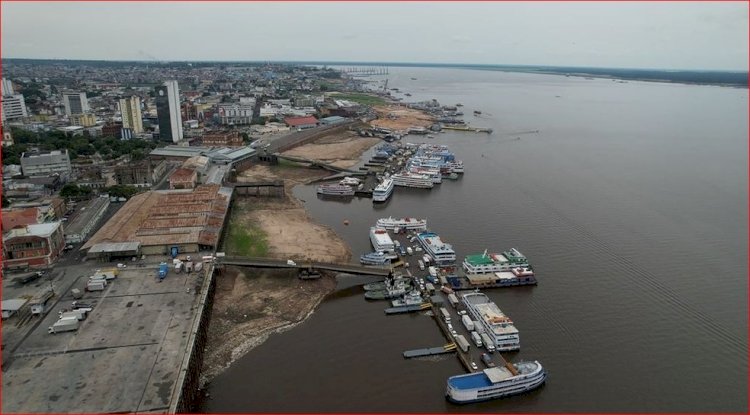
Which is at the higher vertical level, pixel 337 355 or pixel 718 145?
pixel 718 145

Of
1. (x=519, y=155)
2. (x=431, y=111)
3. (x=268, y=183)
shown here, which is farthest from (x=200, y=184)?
(x=431, y=111)

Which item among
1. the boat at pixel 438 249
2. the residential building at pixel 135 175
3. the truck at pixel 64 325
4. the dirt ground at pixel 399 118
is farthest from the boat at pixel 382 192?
the dirt ground at pixel 399 118

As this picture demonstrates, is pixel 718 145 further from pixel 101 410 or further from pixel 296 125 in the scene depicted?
pixel 101 410

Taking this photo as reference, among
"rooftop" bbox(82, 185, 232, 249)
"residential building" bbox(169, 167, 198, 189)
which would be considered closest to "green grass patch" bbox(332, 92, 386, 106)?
"residential building" bbox(169, 167, 198, 189)

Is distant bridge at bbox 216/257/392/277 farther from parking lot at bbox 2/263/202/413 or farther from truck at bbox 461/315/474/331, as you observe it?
truck at bbox 461/315/474/331

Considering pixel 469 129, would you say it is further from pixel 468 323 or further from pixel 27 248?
pixel 27 248

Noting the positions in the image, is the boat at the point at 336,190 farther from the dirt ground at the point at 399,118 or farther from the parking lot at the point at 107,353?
the dirt ground at the point at 399,118
